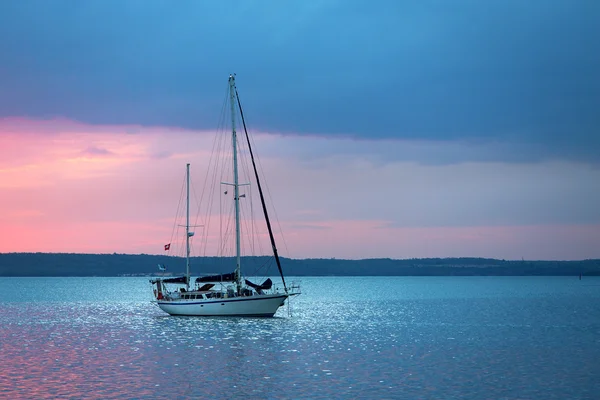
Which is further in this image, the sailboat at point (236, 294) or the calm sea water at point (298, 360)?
the sailboat at point (236, 294)

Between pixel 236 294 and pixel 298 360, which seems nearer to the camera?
pixel 298 360

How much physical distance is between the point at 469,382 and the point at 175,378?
17.0 metres

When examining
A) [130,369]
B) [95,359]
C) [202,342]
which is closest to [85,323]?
[202,342]

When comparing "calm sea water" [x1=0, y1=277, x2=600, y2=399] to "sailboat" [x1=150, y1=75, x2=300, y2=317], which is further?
"sailboat" [x1=150, y1=75, x2=300, y2=317]

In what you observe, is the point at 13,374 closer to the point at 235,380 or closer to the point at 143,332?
the point at 235,380

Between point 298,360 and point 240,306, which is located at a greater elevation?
point 240,306

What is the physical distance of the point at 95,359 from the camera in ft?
182

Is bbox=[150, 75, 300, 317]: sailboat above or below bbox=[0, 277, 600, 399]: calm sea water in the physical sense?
above

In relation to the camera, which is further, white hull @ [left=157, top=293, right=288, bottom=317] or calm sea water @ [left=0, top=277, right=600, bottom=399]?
white hull @ [left=157, top=293, right=288, bottom=317]

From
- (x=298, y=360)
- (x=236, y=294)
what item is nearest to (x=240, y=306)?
(x=236, y=294)

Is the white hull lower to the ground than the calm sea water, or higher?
higher

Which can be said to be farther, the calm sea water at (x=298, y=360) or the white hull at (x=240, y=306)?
the white hull at (x=240, y=306)

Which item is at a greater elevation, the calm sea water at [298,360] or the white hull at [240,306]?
the white hull at [240,306]

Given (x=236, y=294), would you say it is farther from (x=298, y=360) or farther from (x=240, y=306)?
(x=298, y=360)
